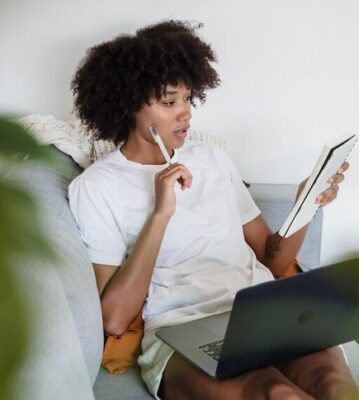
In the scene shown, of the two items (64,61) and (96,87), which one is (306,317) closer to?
(96,87)

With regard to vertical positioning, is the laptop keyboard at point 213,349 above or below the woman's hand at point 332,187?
below

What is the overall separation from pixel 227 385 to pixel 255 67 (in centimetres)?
101

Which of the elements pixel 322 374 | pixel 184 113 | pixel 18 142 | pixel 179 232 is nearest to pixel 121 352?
pixel 179 232

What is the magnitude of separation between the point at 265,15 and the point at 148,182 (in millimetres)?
667

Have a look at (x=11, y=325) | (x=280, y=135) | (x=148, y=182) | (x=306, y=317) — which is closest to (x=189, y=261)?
(x=148, y=182)

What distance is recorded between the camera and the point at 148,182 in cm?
148

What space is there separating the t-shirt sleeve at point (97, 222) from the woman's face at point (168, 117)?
18 centimetres

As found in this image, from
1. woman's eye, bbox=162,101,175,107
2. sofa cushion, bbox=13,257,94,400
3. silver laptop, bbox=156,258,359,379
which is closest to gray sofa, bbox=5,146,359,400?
sofa cushion, bbox=13,257,94,400

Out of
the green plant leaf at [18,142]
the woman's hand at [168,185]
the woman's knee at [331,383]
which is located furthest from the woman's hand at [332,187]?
the green plant leaf at [18,142]

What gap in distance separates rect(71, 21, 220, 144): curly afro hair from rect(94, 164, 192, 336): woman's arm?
198mm

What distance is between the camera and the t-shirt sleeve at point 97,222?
1382 mm

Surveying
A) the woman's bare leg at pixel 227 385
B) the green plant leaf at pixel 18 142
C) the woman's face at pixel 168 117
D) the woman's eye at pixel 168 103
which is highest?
the green plant leaf at pixel 18 142

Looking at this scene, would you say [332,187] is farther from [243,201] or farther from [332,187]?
[243,201]

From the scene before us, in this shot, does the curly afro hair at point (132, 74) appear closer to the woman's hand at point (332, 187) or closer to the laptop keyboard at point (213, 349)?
the woman's hand at point (332, 187)
